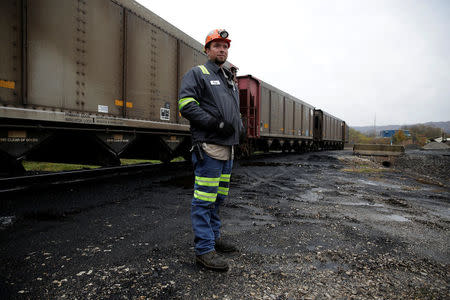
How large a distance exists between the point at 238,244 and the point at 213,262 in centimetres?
63

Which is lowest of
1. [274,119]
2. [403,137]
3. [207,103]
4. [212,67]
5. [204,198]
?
[204,198]

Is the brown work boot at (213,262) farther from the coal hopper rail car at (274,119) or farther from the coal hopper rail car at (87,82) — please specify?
the coal hopper rail car at (274,119)

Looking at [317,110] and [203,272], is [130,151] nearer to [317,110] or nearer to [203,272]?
[203,272]

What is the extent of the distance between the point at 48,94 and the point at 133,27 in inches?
106

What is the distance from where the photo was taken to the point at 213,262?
2162mm

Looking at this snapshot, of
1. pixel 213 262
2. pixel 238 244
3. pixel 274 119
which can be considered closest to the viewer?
pixel 213 262

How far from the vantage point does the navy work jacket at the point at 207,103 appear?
2271mm

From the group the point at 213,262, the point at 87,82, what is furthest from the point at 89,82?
the point at 213,262

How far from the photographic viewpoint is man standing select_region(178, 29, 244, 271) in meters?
2.27

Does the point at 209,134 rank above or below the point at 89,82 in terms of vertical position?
below

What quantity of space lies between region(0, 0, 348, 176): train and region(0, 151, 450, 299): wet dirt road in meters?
1.20

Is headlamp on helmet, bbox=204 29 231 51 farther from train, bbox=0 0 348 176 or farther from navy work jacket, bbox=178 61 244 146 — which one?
train, bbox=0 0 348 176

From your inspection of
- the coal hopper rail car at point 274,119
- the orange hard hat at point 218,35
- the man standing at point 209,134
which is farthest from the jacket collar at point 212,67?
the coal hopper rail car at point 274,119

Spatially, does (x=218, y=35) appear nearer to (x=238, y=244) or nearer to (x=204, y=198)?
(x=204, y=198)
